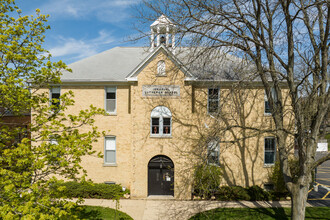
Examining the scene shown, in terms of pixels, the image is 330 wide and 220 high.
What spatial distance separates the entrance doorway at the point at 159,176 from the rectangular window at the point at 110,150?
3.23 m

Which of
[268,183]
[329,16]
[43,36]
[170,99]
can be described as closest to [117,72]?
[170,99]

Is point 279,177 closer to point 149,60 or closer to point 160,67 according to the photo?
point 160,67

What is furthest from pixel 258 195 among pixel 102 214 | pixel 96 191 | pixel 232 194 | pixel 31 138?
pixel 31 138

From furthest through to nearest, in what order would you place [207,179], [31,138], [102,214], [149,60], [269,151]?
[269,151]
[149,60]
[207,179]
[102,214]
[31,138]

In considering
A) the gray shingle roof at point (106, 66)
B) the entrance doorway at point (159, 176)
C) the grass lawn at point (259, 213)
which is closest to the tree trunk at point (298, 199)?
the grass lawn at point (259, 213)

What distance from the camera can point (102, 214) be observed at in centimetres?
1200

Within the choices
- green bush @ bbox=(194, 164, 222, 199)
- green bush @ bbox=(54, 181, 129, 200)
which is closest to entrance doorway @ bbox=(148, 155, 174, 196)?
green bush @ bbox=(194, 164, 222, 199)

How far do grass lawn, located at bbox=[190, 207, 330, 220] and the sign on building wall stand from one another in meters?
7.88

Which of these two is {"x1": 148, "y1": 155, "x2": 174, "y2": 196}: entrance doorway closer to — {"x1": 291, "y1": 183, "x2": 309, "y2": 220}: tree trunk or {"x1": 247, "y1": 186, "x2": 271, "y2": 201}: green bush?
{"x1": 247, "y1": 186, "x2": 271, "y2": 201}: green bush

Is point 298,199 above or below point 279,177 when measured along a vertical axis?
above

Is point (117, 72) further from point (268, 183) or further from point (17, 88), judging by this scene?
point (268, 183)

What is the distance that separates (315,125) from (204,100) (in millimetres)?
7417

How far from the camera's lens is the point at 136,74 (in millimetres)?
14750

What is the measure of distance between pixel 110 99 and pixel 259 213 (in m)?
12.9
